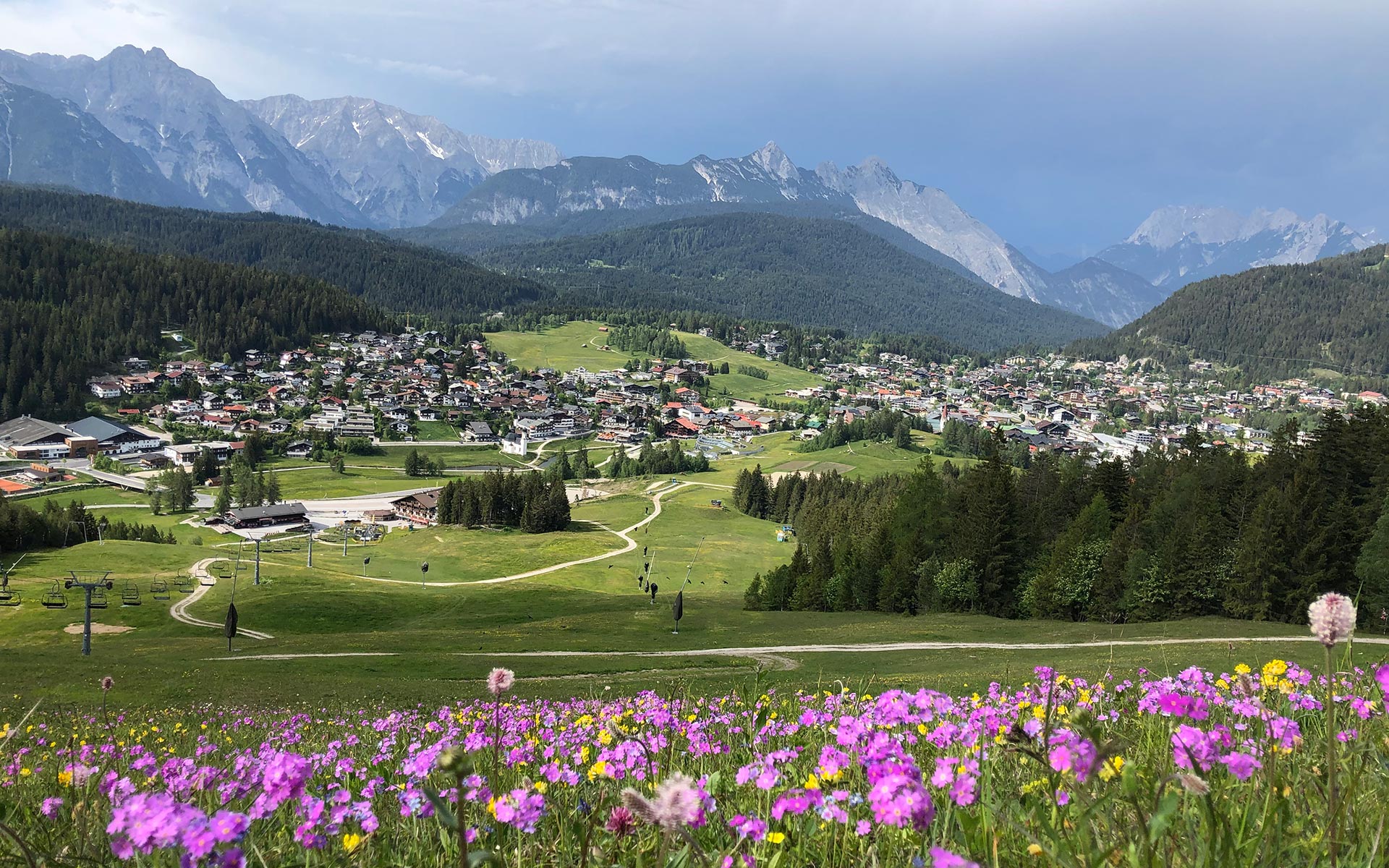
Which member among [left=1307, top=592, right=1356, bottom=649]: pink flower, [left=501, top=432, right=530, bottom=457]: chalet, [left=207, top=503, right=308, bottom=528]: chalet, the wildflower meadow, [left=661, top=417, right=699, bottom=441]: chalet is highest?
[left=1307, top=592, right=1356, bottom=649]: pink flower

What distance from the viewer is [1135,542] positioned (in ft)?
136

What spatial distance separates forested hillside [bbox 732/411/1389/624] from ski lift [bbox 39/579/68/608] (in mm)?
49350

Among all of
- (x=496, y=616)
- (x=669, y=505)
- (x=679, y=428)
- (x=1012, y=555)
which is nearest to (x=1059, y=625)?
(x=1012, y=555)

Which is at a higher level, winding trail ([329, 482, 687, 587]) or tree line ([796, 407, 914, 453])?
tree line ([796, 407, 914, 453])

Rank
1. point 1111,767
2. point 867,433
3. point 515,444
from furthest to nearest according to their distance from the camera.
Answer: point 867,433, point 515,444, point 1111,767

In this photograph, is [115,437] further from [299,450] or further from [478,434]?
[478,434]

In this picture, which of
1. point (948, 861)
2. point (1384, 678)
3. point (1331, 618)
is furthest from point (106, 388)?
point (1331, 618)

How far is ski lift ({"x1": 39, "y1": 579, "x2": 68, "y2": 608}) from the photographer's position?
167 feet

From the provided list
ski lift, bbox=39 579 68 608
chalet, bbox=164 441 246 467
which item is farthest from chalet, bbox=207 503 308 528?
ski lift, bbox=39 579 68 608

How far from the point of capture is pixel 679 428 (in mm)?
197125

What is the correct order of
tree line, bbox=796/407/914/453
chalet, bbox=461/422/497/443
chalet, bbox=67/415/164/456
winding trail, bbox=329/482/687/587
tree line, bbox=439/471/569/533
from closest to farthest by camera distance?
1. winding trail, bbox=329/482/687/587
2. tree line, bbox=439/471/569/533
3. chalet, bbox=67/415/164/456
4. tree line, bbox=796/407/914/453
5. chalet, bbox=461/422/497/443

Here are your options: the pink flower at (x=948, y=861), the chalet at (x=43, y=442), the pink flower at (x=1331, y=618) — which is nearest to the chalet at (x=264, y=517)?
the chalet at (x=43, y=442)

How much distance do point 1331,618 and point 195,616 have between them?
6446 cm

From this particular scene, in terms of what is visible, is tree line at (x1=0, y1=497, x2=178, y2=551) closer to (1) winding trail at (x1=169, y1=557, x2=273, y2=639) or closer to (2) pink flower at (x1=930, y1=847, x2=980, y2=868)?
(1) winding trail at (x1=169, y1=557, x2=273, y2=639)
